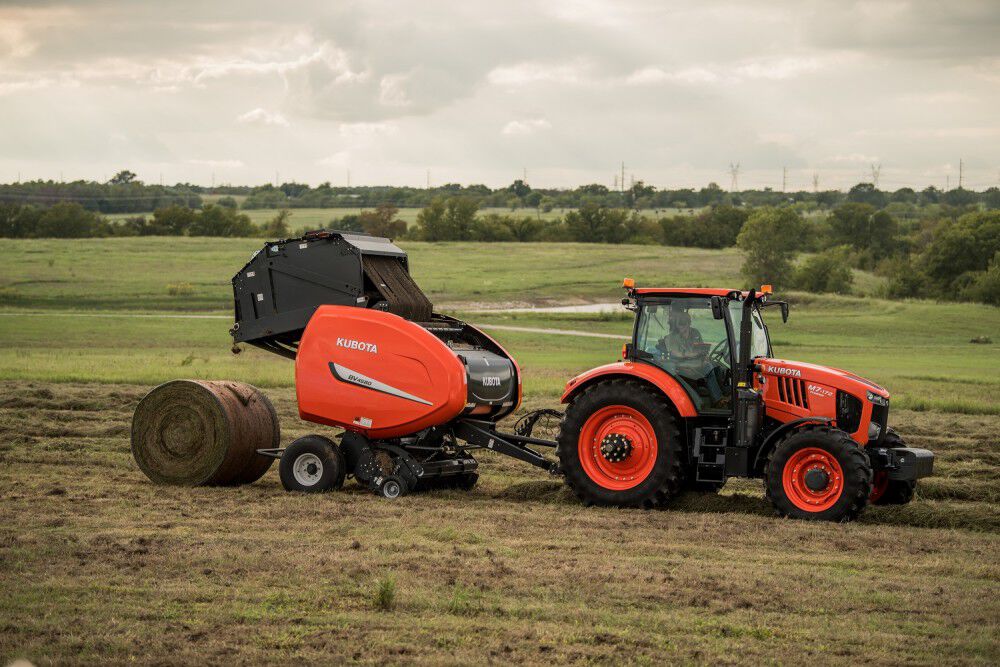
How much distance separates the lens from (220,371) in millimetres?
32031

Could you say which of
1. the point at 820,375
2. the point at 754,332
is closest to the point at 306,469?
the point at 754,332

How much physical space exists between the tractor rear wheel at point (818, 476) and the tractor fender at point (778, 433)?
83mm

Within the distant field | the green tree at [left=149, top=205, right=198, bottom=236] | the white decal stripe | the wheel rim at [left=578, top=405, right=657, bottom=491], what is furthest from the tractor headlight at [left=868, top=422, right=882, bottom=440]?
the green tree at [left=149, top=205, right=198, bottom=236]

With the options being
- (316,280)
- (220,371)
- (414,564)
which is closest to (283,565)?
(414,564)

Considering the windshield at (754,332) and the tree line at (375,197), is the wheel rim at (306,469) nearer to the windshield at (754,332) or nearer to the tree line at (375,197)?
the windshield at (754,332)

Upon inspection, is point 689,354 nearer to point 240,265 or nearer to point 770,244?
point 240,265

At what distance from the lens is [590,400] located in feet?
46.5

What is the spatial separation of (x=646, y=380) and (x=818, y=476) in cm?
224

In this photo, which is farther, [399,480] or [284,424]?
[284,424]

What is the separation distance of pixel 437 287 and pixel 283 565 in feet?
200

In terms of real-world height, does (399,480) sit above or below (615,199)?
below

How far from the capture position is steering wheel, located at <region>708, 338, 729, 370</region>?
1375 centimetres

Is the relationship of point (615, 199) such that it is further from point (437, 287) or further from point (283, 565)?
point (283, 565)

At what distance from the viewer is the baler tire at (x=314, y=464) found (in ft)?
48.8
